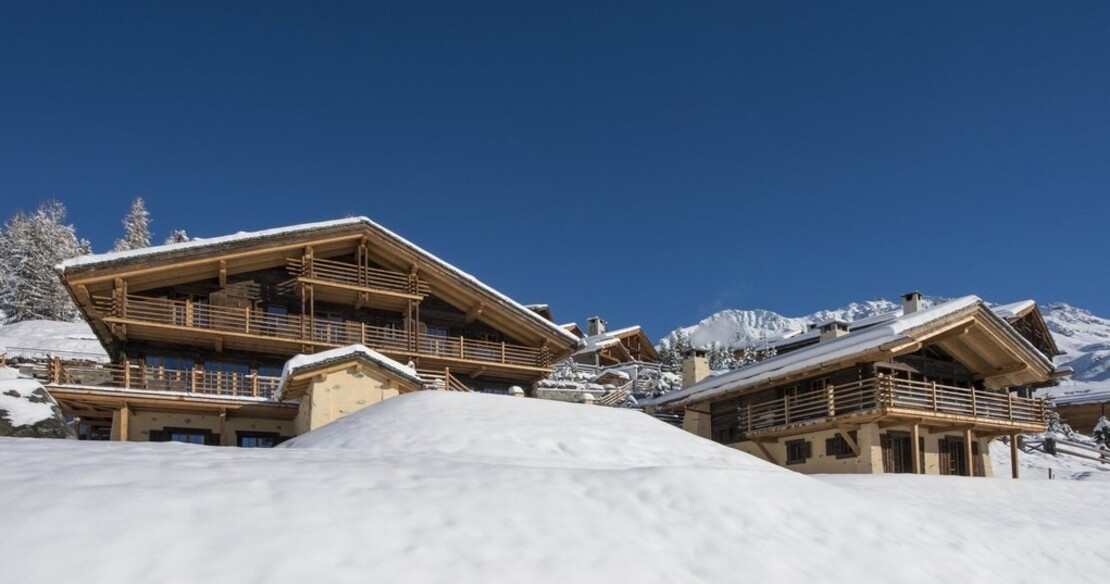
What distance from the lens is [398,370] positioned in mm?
22672

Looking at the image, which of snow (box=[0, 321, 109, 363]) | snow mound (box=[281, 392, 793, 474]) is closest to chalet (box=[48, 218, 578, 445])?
snow mound (box=[281, 392, 793, 474])

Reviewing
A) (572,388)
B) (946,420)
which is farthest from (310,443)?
(572,388)

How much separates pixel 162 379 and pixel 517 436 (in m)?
18.0

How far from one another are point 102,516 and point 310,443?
7205 mm

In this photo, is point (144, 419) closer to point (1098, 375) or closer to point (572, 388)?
point (572, 388)

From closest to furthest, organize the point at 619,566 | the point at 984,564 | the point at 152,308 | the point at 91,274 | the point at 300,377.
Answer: the point at 619,566
the point at 984,564
the point at 300,377
the point at 91,274
the point at 152,308

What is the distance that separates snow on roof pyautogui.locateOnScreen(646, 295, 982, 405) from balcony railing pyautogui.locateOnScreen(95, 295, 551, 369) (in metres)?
6.82

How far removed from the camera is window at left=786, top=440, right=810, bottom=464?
2812 centimetres

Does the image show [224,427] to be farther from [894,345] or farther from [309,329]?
[894,345]

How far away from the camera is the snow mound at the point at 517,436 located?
1170 cm

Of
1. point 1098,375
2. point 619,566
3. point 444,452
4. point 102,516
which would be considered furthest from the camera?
point 1098,375

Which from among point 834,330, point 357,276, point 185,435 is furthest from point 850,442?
point 185,435

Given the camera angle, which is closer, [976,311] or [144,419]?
[144,419]

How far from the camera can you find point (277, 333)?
92.2 ft
